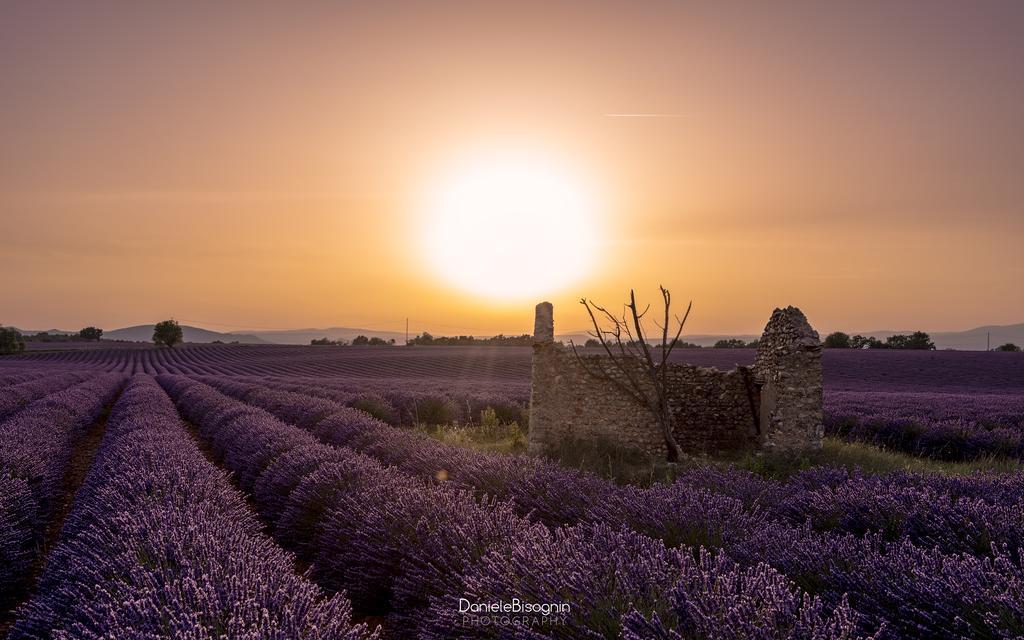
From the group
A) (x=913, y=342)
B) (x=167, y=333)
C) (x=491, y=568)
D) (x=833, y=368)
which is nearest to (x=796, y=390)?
(x=491, y=568)

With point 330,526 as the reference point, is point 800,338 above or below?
above

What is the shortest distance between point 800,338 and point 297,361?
3539 cm

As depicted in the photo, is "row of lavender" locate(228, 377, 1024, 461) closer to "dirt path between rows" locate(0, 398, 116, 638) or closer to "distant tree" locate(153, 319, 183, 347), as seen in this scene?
"dirt path between rows" locate(0, 398, 116, 638)

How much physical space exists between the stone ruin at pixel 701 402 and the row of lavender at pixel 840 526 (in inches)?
121

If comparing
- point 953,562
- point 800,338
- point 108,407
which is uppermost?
point 800,338

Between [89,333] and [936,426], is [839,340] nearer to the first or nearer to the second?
[936,426]

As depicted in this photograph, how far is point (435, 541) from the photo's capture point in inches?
124

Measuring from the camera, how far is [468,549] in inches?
118

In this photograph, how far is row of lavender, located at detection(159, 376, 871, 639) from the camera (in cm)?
181

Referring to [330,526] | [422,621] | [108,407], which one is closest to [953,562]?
[422,621]

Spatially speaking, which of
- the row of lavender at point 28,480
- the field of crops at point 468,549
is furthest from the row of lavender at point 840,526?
the row of lavender at point 28,480

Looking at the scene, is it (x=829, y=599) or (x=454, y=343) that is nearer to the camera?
(x=829, y=599)

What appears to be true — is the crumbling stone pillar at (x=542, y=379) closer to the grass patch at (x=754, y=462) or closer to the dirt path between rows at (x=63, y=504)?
the grass patch at (x=754, y=462)

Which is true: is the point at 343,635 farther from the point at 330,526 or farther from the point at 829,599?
the point at 330,526
